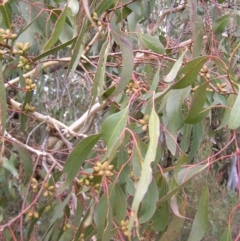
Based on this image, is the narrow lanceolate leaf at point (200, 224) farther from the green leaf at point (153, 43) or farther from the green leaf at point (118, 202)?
the green leaf at point (153, 43)

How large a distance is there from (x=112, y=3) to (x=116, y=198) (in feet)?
1.39

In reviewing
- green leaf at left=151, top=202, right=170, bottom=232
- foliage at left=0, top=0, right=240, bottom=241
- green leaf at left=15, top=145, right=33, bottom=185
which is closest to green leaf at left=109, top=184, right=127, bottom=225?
foliage at left=0, top=0, right=240, bottom=241

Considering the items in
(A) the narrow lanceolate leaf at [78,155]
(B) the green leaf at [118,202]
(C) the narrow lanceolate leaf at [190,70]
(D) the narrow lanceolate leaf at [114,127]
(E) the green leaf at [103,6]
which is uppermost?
(E) the green leaf at [103,6]

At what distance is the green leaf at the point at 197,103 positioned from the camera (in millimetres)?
823

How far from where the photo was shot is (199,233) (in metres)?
0.88

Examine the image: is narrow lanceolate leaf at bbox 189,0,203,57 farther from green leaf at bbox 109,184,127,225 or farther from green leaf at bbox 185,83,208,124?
green leaf at bbox 109,184,127,225

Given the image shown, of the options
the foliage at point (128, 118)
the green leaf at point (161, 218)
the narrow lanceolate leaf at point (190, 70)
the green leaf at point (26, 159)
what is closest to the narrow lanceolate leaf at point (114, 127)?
the foliage at point (128, 118)

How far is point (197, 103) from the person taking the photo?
0.85 meters

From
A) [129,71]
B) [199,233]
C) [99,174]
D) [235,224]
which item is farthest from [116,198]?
[235,224]

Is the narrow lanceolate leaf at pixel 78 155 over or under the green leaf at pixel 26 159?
over

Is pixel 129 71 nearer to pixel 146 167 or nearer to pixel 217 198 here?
pixel 146 167

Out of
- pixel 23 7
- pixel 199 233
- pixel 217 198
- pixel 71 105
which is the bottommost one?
pixel 217 198

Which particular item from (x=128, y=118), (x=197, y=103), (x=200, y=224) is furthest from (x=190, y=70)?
(x=200, y=224)

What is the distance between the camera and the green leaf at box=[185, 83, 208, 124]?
0.82m
